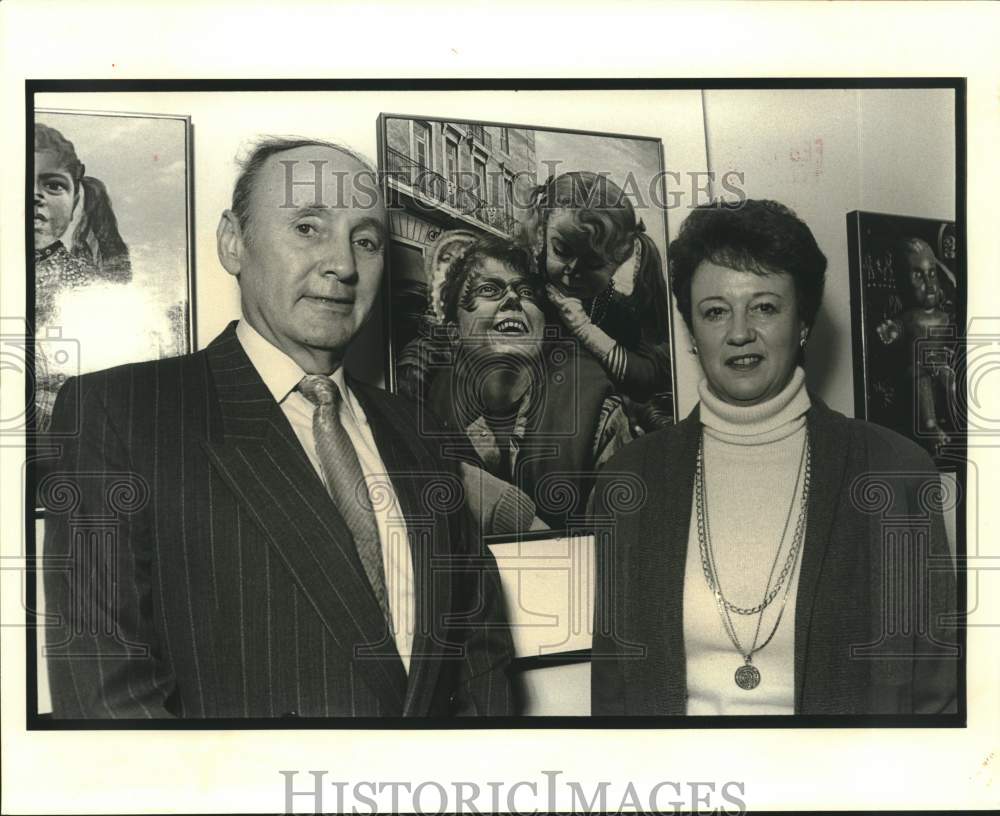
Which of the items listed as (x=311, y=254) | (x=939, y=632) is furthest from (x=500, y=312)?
(x=939, y=632)

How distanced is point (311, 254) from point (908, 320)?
3.85 ft

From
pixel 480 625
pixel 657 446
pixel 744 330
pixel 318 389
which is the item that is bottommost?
pixel 480 625

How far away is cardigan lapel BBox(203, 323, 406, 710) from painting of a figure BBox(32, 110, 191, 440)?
0.60 ft

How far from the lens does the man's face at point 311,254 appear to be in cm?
204

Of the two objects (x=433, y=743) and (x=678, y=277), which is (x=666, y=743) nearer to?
(x=433, y=743)

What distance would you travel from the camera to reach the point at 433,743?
2072mm

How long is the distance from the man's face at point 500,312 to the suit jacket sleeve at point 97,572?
69 centimetres

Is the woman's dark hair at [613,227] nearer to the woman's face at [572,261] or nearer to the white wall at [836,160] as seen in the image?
the woman's face at [572,261]

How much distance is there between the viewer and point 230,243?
2062mm

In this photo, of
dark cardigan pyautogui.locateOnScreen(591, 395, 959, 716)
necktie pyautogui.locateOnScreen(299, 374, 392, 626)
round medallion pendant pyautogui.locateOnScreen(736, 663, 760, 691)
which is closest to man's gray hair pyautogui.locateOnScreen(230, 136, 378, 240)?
necktie pyautogui.locateOnScreen(299, 374, 392, 626)

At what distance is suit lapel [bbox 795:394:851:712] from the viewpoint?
207cm

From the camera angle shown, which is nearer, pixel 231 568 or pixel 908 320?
pixel 231 568

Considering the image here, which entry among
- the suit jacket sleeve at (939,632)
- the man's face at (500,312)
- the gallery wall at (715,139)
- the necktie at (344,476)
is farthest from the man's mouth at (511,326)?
the suit jacket sleeve at (939,632)

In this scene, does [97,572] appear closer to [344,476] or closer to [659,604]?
[344,476]
